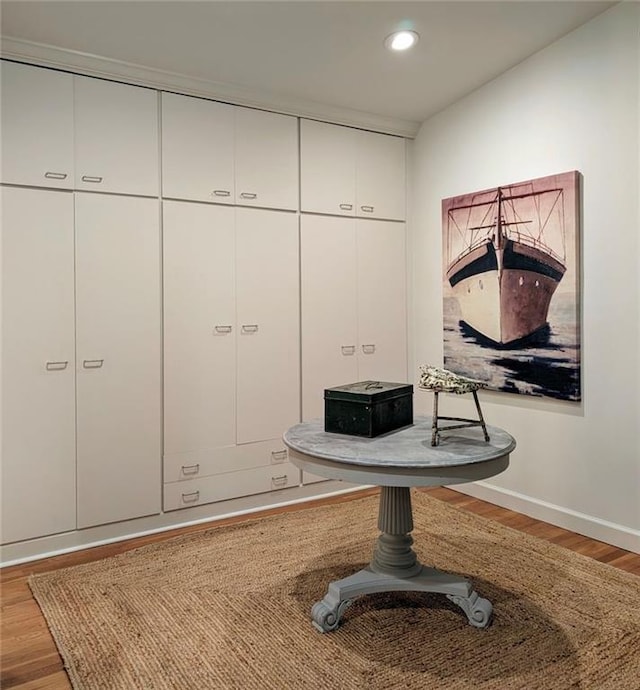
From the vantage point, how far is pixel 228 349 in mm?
3268

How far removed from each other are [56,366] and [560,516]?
279 centimetres

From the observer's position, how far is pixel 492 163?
132 inches

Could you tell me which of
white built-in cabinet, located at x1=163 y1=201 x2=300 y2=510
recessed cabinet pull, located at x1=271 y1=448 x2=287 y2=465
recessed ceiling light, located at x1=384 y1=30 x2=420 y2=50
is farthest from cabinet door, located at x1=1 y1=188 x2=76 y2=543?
recessed ceiling light, located at x1=384 y1=30 x2=420 y2=50

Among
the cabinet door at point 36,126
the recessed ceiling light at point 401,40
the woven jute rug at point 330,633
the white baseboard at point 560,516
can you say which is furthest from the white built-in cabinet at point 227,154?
the white baseboard at point 560,516

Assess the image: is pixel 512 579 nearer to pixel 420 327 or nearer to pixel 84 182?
pixel 420 327

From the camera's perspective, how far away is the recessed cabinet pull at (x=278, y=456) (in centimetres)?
342

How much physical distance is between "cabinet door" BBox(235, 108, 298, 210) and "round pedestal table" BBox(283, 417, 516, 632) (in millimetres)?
1683

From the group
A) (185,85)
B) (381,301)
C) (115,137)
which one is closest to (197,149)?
(185,85)

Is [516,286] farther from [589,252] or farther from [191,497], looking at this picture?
[191,497]

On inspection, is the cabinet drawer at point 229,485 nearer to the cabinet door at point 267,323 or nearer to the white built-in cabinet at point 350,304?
the cabinet door at point 267,323

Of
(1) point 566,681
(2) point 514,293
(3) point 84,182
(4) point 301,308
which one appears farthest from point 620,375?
(3) point 84,182

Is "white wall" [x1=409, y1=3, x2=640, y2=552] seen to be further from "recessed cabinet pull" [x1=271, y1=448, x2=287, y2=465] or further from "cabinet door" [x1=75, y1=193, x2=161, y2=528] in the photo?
"cabinet door" [x1=75, y1=193, x2=161, y2=528]

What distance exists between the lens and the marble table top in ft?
5.70

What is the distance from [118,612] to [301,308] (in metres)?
2.01
